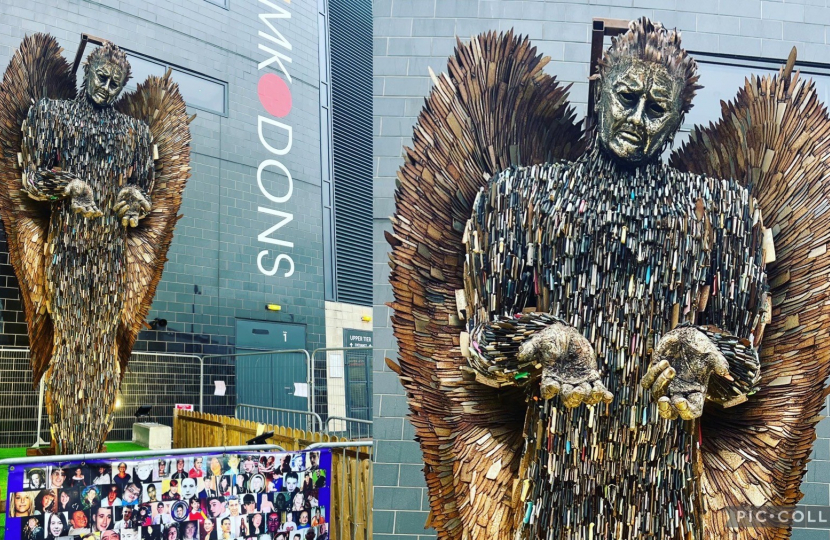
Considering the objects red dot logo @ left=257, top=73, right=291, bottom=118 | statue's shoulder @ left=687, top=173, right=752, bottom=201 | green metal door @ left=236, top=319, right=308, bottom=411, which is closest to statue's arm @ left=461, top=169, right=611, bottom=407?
statue's shoulder @ left=687, top=173, right=752, bottom=201

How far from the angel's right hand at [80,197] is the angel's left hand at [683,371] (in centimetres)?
359

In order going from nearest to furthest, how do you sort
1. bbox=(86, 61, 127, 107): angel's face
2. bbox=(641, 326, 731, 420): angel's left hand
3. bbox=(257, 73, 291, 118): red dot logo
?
bbox=(641, 326, 731, 420): angel's left hand < bbox=(86, 61, 127, 107): angel's face < bbox=(257, 73, 291, 118): red dot logo

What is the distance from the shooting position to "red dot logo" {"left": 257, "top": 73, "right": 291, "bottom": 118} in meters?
7.18

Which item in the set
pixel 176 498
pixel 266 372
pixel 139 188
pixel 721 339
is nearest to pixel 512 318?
pixel 721 339

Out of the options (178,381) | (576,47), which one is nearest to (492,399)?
(576,47)

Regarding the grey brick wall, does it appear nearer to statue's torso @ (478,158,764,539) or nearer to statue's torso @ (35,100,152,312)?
statue's torso @ (35,100,152,312)

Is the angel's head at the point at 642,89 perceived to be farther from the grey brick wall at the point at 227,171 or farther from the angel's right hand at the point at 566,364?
the grey brick wall at the point at 227,171

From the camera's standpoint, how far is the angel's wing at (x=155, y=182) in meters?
4.53

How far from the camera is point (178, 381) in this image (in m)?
6.80

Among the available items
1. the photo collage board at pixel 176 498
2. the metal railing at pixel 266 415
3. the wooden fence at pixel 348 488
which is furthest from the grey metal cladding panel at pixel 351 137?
the photo collage board at pixel 176 498

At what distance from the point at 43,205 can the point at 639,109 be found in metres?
3.90

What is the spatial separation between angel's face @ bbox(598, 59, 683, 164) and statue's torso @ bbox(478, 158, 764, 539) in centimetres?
11

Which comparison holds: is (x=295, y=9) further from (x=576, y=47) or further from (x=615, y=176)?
(x=615, y=176)

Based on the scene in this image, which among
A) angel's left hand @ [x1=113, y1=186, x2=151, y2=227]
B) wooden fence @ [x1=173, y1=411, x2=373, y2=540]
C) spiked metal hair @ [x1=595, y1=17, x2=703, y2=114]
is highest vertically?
angel's left hand @ [x1=113, y1=186, x2=151, y2=227]
